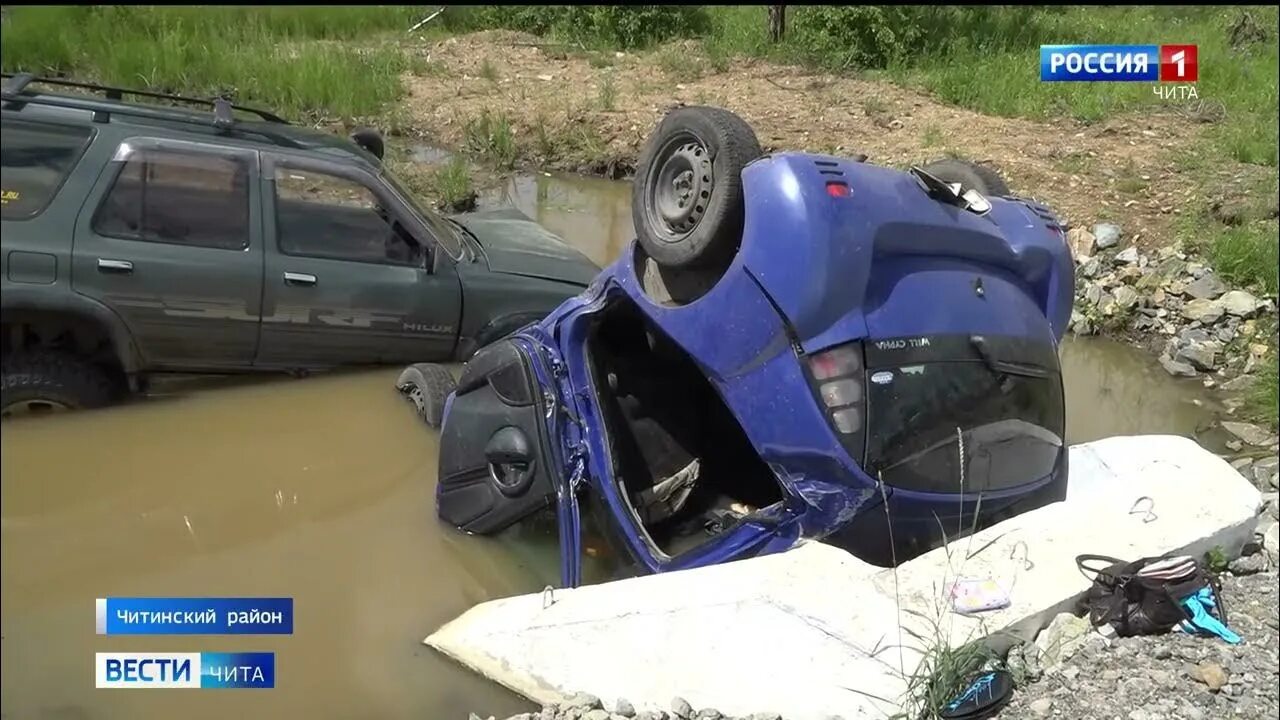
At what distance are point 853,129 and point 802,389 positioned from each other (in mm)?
6458

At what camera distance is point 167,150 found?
160 inches

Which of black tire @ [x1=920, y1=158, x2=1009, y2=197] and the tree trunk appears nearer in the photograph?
black tire @ [x1=920, y1=158, x2=1009, y2=197]

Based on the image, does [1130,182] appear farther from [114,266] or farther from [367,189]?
[114,266]

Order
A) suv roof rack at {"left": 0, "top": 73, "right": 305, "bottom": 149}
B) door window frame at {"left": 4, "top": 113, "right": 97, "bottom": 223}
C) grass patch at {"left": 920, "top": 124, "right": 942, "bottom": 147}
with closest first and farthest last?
suv roof rack at {"left": 0, "top": 73, "right": 305, "bottom": 149} < door window frame at {"left": 4, "top": 113, "right": 97, "bottom": 223} < grass patch at {"left": 920, "top": 124, "right": 942, "bottom": 147}

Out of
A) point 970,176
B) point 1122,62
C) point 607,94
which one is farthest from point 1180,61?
point 607,94

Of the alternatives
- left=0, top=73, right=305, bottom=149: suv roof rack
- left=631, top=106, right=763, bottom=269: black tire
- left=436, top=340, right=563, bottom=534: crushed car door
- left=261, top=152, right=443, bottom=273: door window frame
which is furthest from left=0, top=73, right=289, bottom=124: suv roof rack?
left=631, top=106, right=763, bottom=269: black tire

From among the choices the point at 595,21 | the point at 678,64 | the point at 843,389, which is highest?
the point at 595,21

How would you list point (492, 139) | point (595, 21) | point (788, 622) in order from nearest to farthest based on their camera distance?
point (788, 622), point (595, 21), point (492, 139)

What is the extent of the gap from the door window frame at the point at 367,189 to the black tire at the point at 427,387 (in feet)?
1.65

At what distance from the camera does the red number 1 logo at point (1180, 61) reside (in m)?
6.29

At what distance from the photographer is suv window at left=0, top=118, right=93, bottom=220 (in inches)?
106

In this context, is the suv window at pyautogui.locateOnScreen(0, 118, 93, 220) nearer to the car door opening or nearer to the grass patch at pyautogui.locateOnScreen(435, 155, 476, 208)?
the car door opening

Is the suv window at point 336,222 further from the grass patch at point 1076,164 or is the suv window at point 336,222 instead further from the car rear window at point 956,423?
the grass patch at point 1076,164

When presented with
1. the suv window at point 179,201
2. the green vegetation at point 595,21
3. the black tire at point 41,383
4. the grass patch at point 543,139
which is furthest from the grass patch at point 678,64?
the black tire at point 41,383
